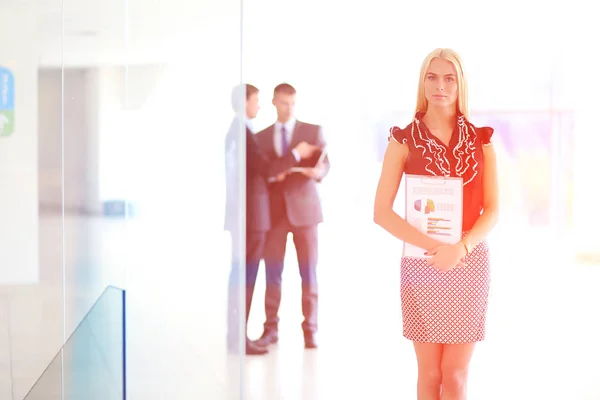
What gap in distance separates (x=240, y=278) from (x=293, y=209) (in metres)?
0.41

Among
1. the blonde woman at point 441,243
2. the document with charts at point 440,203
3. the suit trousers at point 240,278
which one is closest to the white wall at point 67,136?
the suit trousers at point 240,278

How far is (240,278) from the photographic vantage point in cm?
370

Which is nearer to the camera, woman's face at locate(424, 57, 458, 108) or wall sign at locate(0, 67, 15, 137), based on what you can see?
woman's face at locate(424, 57, 458, 108)

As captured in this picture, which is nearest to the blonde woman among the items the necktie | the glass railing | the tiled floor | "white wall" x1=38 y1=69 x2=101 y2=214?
the tiled floor

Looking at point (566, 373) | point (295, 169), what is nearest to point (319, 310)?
point (295, 169)

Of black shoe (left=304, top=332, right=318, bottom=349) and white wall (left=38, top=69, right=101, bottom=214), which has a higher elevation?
white wall (left=38, top=69, right=101, bottom=214)

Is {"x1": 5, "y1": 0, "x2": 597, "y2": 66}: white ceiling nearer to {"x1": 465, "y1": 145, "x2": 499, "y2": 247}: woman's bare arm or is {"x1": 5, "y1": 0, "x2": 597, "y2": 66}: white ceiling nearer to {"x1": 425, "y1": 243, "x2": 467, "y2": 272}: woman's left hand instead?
{"x1": 465, "y1": 145, "x2": 499, "y2": 247}: woman's bare arm

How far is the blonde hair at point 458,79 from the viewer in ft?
10.8

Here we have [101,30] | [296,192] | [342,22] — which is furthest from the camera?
[101,30]

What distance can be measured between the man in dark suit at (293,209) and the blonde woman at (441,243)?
1.29 ft

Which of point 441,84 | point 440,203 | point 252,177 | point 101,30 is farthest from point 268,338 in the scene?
point 101,30

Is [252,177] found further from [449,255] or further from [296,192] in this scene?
[449,255]

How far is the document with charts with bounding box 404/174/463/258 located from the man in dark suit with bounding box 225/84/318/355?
546 mm

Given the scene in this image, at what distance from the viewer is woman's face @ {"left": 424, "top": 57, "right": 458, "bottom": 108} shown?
10.8 feet
